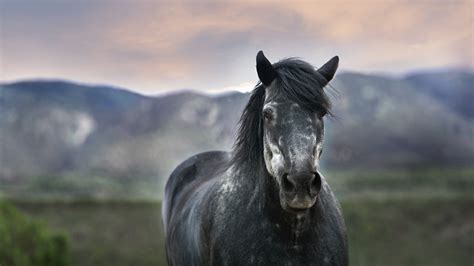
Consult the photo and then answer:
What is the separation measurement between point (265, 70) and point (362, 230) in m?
29.8

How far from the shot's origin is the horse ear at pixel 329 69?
4812 mm

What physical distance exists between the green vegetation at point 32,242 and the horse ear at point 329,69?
57.5 ft

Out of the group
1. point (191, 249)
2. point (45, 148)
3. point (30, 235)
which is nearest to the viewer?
point (191, 249)

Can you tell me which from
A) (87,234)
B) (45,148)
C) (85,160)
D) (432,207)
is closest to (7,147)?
(45,148)

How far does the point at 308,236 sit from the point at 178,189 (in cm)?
→ 344

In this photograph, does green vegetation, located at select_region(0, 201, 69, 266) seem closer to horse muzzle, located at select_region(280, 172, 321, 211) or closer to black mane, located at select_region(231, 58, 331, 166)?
black mane, located at select_region(231, 58, 331, 166)

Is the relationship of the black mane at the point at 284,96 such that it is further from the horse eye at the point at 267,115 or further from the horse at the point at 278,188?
the horse eye at the point at 267,115

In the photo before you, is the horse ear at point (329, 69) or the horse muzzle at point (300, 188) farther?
the horse ear at point (329, 69)

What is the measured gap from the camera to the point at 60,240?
2097 centimetres

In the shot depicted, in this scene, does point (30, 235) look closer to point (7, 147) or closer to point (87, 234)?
point (87, 234)

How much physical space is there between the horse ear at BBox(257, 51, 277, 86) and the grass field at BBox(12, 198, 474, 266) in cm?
2300

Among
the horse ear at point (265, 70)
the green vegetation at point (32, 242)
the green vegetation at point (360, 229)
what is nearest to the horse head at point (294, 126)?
the horse ear at point (265, 70)

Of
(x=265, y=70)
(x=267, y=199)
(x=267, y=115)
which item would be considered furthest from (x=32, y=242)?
(x=267, y=115)

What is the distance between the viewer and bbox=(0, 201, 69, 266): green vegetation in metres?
20.3
